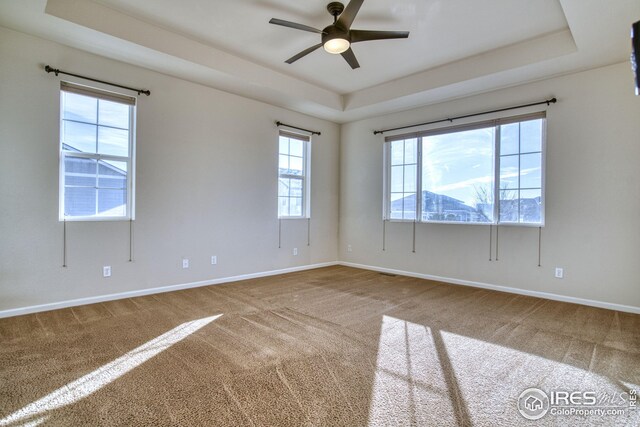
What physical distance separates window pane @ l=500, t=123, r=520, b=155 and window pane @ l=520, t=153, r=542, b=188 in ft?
0.58

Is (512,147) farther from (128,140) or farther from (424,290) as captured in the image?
(128,140)

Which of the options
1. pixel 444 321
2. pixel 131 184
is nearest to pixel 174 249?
pixel 131 184

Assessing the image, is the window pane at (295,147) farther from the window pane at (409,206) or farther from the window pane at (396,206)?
the window pane at (409,206)

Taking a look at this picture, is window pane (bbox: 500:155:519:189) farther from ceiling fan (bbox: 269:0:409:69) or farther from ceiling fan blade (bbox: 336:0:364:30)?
ceiling fan blade (bbox: 336:0:364:30)

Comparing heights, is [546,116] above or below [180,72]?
below

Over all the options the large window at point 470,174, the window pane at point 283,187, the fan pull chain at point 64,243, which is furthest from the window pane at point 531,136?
the fan pull chain at point 64,243

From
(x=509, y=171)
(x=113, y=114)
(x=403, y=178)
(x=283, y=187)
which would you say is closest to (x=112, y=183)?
(x=113, y=114)

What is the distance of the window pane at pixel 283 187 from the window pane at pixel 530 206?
3.62 m

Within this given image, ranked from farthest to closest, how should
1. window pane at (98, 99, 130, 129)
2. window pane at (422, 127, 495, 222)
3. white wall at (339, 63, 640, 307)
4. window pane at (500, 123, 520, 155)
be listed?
window pane at (422, 127, 495, 222) < window pane at (500, 123, 520, 155) < window pane at (98, 99, 130, 129) < white wall at (339, 63, 640, 307)

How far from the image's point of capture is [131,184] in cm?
404

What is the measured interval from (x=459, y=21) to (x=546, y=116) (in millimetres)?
1861

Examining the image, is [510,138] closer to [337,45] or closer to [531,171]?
[531,171]

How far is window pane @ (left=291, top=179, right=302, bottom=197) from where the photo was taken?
19.3ft

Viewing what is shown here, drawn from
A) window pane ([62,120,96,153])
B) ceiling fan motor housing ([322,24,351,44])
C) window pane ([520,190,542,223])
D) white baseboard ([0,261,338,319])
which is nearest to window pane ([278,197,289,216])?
white baseboard ([0,261,338,319])
